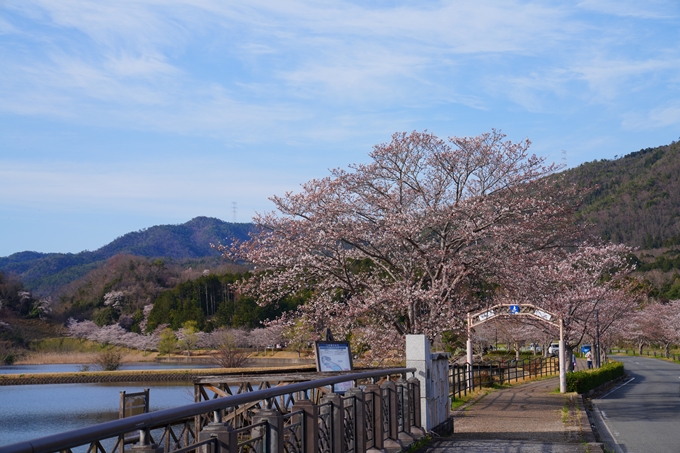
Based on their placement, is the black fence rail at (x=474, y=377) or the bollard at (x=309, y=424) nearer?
the bollard at (x=309, y=424)

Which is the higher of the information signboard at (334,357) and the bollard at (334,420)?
the information signboard at (334,357)

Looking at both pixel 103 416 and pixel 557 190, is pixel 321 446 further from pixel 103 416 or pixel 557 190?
pixel 103 416

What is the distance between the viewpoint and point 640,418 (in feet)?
60.1

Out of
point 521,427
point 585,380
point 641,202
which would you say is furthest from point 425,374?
point 641,202

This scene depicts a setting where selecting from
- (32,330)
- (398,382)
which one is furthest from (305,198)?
(32,330)

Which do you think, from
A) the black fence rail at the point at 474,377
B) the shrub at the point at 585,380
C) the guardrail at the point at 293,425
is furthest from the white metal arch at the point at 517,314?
the guardrail at the point at 293,425

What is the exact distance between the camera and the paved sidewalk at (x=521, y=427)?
1133 cm

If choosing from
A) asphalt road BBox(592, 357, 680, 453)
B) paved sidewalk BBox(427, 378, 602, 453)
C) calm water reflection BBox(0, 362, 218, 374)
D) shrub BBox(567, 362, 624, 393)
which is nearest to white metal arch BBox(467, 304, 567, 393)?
shrub BBox(567, 362, 624, 393)

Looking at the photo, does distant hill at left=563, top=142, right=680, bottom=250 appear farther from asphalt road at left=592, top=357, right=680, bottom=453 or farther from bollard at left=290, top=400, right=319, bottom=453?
bollard at left=290, top=400, right=319, bottom=453

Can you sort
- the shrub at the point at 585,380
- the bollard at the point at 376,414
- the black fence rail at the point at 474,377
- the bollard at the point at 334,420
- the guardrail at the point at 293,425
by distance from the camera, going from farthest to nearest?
1. the shrub at the point at 585,380
2. the black fence rail at the point at 474,377
3. the bollard at the point at 376,414
4. the bollard at the point at 334,420
5. the guardrail at the point at 293,425

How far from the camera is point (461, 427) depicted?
1486 centimetres

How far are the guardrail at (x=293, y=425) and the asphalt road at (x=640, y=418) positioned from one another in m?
5.01

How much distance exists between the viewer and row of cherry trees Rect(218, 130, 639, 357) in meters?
18.5

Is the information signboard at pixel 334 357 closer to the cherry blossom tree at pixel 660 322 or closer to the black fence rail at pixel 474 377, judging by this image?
the black fence rail at pixel 474 377
